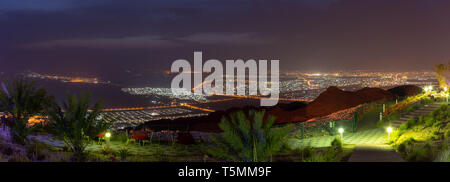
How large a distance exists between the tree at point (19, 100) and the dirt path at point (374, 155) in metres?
8.42

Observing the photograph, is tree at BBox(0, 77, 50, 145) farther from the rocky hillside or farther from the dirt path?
the rocky hillside

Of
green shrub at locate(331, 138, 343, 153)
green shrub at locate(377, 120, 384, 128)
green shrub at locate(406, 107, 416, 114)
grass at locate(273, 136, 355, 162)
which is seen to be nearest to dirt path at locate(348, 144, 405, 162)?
grass at locate(273, 136, 355, 162)

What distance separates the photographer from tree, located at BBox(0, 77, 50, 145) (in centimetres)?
1018

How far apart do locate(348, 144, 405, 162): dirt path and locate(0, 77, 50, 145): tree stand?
842 cm

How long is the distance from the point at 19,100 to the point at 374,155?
9.65m

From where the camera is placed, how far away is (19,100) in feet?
34.0

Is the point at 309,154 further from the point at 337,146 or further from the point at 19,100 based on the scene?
the point at 19,100

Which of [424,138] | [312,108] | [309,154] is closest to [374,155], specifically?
[309,154]

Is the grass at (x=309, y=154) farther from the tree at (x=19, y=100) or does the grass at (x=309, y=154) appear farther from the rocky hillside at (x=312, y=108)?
the rocky hillside at (x=312, y=108)
